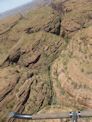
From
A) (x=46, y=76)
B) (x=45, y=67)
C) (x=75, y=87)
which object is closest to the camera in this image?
(x=75, y=87)

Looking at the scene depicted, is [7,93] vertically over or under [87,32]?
under

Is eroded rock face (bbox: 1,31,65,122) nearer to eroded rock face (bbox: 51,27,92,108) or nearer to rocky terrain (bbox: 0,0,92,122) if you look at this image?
rocky terrain (bbox: 0,0,92,122)

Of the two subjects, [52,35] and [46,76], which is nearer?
[46,76]

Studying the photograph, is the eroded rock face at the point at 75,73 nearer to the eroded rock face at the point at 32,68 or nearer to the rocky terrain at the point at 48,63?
the rocky terrain at the point at 48,63

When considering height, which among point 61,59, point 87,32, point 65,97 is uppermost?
point 87,32

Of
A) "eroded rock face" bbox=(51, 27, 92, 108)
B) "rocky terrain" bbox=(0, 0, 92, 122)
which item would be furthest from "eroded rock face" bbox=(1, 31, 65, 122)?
"eroded rock face" bbox=(51, 27, 92, 108)

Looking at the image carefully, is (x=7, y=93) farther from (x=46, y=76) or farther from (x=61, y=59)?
(x=61, y=59)

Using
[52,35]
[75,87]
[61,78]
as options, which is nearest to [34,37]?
[52,35]

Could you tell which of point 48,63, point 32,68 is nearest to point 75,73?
point 48,63

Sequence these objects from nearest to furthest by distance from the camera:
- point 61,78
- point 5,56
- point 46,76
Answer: point 61,78
point 46,76
point 5,56
